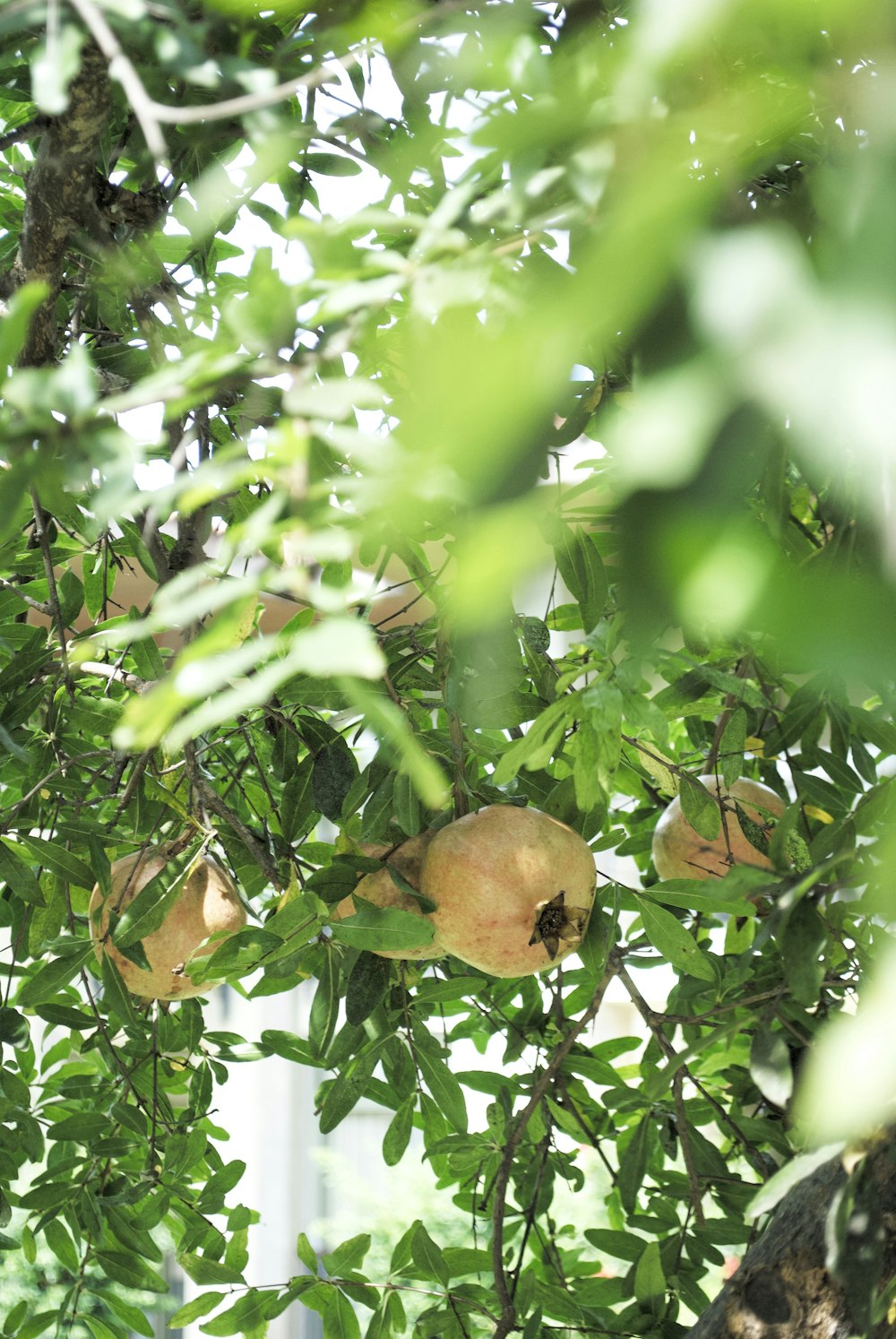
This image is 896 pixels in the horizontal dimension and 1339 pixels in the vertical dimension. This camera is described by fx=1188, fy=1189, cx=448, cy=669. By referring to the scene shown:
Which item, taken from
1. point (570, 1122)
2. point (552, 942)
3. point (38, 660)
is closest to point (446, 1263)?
point (570, 1122)

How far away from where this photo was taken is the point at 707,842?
1134 millimetres

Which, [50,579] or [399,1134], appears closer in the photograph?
[50,579]

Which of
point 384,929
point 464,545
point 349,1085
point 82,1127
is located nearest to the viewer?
point 464,545

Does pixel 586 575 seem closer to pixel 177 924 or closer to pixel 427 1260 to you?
pixel 177 924

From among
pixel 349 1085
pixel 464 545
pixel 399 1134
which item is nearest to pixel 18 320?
pixel 464 545

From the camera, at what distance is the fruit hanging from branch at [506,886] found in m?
0.85

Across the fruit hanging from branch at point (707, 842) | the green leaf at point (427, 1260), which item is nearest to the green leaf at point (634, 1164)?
the green leaf at point (427, 1260)

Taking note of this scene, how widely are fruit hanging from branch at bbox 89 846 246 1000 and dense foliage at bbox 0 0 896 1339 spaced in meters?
0.03

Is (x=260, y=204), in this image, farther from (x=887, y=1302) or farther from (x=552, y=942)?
(x=887, y=1302)

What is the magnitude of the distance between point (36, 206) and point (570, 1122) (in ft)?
3.21

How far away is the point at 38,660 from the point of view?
1.11 m

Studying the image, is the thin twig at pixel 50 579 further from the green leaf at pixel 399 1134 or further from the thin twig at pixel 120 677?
the green leaf at pixel 399 1134

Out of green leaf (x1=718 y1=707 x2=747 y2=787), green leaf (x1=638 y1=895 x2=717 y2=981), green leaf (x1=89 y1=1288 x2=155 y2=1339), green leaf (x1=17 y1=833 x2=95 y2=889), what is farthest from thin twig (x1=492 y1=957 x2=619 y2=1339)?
green leaf (x1=89 y1=1288 x2=155 y2=1339)

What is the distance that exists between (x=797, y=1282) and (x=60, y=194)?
89 cm
